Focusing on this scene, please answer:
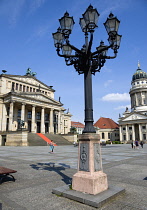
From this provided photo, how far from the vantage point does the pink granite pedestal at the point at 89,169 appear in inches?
199

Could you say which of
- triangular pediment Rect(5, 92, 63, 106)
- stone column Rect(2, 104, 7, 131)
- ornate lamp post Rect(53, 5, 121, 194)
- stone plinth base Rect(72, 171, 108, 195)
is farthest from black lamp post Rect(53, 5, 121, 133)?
stone column Rect(2, 104, 7, 131)

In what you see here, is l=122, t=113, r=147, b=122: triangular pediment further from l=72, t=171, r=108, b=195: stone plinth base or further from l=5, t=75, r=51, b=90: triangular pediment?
l=72, t=171, r=108, b=195: stone plinth base

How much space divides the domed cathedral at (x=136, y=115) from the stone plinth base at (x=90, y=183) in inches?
3162

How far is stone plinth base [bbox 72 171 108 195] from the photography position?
4.98 metres

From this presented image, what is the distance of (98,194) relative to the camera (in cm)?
499

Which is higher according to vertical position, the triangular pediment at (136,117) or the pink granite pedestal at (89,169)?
the triangular pediment at (136,117)

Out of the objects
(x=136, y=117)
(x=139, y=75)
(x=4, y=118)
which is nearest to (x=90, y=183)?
(x=4, y=118)

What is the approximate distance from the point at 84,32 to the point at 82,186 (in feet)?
19.5

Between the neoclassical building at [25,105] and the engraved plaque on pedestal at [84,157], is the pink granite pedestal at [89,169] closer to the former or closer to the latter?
the engraved plaque on pedestal at [84,157]

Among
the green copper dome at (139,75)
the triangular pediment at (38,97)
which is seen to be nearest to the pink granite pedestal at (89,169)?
the triangular pediment at (38,97)

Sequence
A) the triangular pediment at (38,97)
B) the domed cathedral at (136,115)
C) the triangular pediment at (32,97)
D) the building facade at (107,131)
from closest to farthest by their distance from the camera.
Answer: the triangular pediment at (32,97)
the triangular pediment at (38,97)
the domed cathedral at (136,115)
the building facade at (107,131)

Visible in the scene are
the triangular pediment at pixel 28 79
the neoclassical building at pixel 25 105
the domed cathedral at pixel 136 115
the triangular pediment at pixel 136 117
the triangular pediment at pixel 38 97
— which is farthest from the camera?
the domed cathedral at pixel 136 115

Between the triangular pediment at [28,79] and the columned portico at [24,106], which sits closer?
the columned portico at [24,106]

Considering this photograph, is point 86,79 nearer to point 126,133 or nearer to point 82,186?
point 82,186
